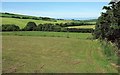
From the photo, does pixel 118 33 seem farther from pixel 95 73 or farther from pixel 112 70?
pixel 95 73

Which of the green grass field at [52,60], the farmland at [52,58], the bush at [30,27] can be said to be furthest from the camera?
the bush at [30,27]

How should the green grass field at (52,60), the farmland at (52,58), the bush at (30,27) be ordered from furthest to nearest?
1. the bush at (30,27)
2. the farmland at (52,58)
3. the green grass field at (52,60)

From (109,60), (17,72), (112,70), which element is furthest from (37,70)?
(109,60)

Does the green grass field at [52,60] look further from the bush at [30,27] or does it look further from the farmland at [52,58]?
the bush at [30,27]

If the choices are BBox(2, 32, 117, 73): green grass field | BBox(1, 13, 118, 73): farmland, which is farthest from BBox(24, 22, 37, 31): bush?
BBox(2, 32, 117, 73): green grass field

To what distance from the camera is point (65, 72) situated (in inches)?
911

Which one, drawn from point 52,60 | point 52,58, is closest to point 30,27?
point 52,58

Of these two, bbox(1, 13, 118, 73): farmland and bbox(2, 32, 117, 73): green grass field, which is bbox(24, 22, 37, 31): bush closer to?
bbox(1, 13, 118, 73): farmland

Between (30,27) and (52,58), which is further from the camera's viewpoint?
(30,27)

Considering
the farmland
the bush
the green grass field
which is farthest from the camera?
the bush

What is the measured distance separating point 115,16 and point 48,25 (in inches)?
2315

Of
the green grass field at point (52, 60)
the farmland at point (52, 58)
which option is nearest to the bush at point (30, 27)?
the farmland at point (52, 58)

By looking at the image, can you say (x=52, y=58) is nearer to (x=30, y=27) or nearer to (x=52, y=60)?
(x=52, y=60)

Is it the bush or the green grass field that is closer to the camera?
the green grass field
